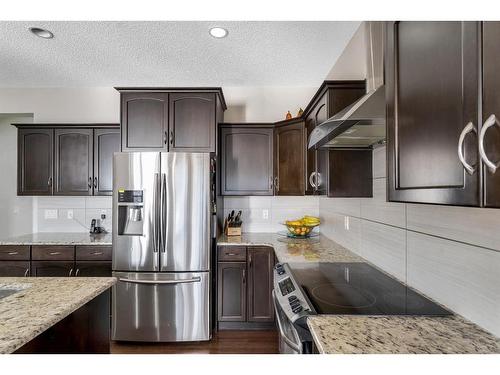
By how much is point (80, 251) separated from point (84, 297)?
5.88 feet

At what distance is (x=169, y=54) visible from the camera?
2531 millimetres

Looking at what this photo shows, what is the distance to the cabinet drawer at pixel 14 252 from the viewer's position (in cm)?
260

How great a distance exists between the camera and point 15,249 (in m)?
2.60

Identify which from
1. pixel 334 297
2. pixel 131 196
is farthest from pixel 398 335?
pixel 131 196

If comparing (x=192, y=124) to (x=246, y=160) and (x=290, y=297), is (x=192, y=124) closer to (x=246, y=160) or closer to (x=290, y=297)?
(x=246, y=160)

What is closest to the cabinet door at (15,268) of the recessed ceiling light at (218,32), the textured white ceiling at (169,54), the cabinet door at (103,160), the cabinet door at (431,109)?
the cabinet door at (103,160)

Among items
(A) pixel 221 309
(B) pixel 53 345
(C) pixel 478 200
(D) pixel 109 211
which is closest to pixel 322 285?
(C) pixel 478 200

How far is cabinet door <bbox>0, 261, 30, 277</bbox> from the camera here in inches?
102

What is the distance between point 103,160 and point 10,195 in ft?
6.76

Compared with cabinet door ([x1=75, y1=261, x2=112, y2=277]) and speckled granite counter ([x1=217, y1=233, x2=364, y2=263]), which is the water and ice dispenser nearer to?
cabinet door ([x1=75, y1=261, x2=112, y2=277])

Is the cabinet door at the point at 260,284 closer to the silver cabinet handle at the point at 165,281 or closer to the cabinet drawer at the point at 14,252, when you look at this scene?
the silver cabinet handle at the point at 165,281

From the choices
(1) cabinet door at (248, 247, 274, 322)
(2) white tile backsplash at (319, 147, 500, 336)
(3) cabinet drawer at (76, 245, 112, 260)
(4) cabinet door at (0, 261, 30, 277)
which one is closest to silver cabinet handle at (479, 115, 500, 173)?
(2) white tile backsplash at (319, 147, 500, 336)

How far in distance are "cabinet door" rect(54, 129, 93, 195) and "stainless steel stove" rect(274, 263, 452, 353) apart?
2388 millimetres

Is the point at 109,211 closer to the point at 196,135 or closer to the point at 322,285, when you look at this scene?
the point at 196,135
